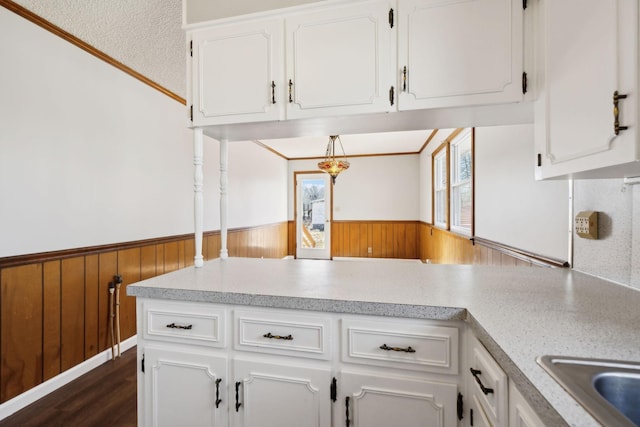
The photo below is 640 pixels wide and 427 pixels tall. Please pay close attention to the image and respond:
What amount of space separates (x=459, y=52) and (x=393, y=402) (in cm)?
145

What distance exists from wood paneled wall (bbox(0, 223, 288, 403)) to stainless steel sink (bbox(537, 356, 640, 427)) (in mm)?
2644

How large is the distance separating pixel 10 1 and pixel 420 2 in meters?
2.41

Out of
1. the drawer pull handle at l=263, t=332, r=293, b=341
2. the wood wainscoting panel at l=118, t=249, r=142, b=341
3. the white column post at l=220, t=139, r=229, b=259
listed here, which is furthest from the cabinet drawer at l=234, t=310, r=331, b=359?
the wood wainscoting panel at l=118, t=249, r=142, b=341

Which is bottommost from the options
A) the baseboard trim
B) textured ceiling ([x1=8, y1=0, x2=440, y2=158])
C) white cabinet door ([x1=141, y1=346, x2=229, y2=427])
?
the baseboard trim

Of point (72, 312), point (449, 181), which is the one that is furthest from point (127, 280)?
point (449, 181)

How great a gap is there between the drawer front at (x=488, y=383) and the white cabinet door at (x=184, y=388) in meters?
0.93

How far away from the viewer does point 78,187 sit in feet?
7.26

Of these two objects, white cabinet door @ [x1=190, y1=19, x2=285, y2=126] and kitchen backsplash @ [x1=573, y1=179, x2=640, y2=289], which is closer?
kitchen backsplash @ [x1=573, y1=179, x2=640, y2=289]

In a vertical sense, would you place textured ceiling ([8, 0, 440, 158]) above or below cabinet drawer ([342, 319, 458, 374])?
above

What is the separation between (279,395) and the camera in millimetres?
1147

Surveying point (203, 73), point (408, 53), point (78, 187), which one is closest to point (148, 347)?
point (203, 73)

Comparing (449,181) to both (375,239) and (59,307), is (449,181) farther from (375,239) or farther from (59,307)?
(59,307)

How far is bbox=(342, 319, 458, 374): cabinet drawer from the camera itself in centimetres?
100

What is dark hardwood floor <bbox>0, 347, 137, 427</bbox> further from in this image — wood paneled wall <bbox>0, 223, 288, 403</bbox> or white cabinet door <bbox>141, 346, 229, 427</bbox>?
white cabinet door <bbox>141, 346, 229, 427</bbox>
